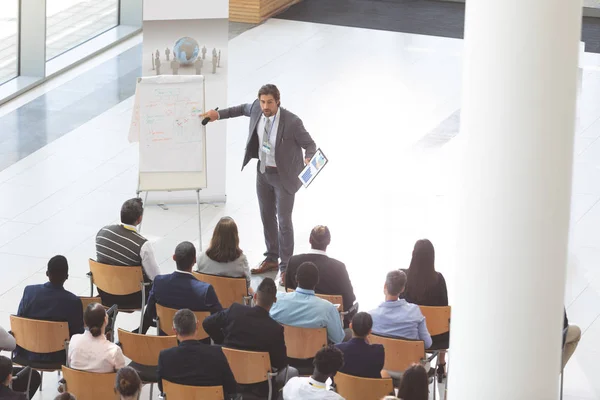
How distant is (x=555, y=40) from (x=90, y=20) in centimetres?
1310

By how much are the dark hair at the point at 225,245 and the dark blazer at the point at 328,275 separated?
435 mm

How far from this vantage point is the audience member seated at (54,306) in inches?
263

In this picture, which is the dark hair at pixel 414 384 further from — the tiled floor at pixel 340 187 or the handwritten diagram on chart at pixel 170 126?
the handwritten diagram on chart at pixel 170 126

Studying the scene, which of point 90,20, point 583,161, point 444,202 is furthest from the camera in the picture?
point 90,20

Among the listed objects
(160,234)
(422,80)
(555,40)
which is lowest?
(160,234)

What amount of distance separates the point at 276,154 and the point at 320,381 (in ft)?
11.2

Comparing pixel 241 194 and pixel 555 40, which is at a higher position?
pixel 555 40

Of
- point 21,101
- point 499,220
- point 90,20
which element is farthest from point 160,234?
point 90,20

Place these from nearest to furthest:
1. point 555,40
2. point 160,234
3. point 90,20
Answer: point 555,40 < point 160,234 < point 90,20

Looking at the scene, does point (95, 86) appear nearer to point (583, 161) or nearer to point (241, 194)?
point (241, 194)

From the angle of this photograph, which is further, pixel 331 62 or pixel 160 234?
pixel 331 62

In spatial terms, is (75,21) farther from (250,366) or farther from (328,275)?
(250,366)

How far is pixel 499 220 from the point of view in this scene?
15.2 ft

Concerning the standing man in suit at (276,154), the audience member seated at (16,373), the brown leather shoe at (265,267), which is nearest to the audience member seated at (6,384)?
the audience member seated at (16,373)
